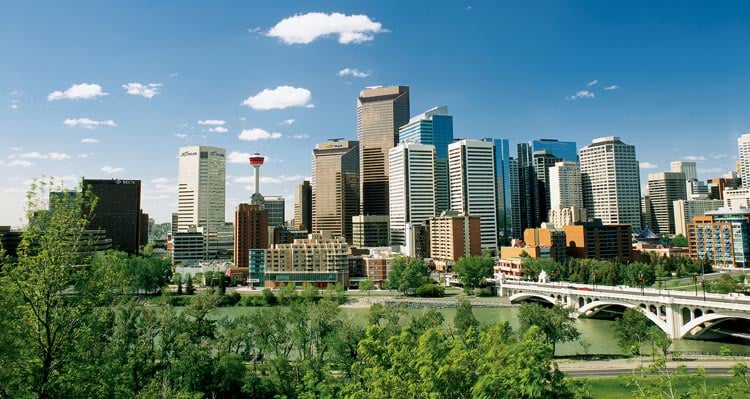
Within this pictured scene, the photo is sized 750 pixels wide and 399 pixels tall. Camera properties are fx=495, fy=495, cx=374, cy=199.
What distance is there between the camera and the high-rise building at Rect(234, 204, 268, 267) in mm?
97875

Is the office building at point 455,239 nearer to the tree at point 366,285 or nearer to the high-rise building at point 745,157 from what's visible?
the tree at point 366,285

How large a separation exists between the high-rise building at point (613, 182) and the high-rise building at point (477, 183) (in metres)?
55.3

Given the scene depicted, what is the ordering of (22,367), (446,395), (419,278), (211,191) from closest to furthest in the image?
(22,367) < (446,395) < (419,278) < (211,191)

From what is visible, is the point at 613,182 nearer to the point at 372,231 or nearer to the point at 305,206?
the point at 372,231

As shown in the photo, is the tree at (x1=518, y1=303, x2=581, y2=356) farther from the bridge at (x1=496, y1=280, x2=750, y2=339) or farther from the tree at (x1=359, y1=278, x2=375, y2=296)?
the tree at (x1=359, y1=278, x2=375, y2=296)

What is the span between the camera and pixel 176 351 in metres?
29.4

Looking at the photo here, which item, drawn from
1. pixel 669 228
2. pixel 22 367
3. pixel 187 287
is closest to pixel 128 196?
pixel 187 287

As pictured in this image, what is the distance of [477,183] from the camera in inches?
4656

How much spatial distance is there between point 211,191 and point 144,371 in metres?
123

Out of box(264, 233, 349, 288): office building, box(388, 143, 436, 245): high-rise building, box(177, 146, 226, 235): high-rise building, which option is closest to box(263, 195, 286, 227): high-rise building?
box(177, 146, 226, 235): high-rise building

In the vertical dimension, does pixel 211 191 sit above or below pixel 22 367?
above

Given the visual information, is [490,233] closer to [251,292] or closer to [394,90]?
[251,292]

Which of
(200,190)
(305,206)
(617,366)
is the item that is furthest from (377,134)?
(617,366)

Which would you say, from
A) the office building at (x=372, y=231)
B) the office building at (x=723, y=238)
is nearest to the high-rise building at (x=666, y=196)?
the office building at (x=723, y=238)
